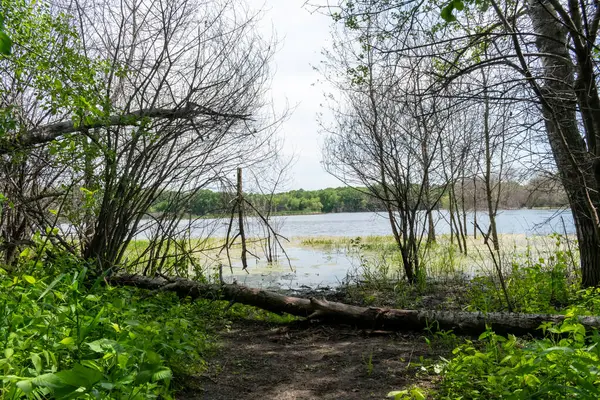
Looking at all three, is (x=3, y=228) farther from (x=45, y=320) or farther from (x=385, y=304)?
(x=385, y=304)

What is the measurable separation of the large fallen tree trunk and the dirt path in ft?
0.49

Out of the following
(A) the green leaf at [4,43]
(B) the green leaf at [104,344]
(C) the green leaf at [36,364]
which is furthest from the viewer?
A: (B) the green leaf at [104,344]

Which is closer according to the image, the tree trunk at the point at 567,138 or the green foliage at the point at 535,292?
the tree trunk at the point at 567,138

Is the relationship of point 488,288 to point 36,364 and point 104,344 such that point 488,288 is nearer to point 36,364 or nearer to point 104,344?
point 104,344

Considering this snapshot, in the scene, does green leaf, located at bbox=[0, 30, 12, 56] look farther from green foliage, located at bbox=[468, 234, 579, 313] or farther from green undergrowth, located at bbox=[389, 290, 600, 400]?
green foliage, located at bbox=[468, 234, 579, 313]

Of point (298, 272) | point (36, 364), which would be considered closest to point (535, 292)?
point (36, 364)

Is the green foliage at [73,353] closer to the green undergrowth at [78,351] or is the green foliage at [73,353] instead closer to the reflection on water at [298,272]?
the green undergrowth at [78,351]

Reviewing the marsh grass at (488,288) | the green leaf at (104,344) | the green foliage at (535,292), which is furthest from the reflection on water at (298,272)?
the green leaf at (104,344)

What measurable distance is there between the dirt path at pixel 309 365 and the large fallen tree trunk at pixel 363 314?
0.15 meters

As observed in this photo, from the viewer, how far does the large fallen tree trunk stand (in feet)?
12.1

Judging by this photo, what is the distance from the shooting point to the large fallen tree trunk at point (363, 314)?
370 centimetres

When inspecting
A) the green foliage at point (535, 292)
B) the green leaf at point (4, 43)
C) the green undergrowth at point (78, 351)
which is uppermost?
the green leaf at point (4, 43)

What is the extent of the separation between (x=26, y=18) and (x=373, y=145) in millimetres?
5147

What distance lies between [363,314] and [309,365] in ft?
3.66
